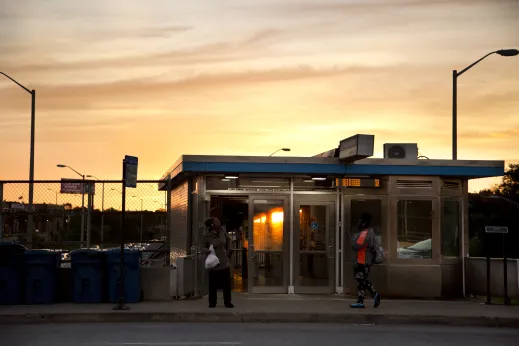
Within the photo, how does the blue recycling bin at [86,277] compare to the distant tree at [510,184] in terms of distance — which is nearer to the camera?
the blue recycling bin at [86,277]

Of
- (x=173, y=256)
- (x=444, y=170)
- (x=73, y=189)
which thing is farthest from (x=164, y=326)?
(x=173, y=256)

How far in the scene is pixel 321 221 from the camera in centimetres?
1919

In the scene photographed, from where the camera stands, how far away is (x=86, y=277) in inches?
663

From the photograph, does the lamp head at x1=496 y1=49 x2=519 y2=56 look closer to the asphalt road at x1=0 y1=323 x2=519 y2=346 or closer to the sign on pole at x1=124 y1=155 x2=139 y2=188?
the asphalt road at x1=0 y1=323 x2=519 y2=346

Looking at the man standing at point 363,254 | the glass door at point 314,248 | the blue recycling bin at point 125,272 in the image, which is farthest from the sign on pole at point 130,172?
the man standing at point 363,254

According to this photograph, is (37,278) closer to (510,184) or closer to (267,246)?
(267,246)

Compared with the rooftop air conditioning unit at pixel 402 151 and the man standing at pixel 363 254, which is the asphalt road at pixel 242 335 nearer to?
the man standing at pixel 363 254

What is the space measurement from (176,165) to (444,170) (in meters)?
6.07

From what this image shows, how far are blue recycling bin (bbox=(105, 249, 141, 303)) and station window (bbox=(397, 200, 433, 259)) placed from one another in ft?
19.3

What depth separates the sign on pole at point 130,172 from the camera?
53.0ft

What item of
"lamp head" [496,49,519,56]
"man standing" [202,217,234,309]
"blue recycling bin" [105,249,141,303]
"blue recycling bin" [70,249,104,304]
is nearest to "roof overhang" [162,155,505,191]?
"man standing" [202,217,234,309]

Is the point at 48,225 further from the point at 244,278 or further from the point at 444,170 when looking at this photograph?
the point at 444,170

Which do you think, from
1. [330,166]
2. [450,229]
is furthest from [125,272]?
[450,229]

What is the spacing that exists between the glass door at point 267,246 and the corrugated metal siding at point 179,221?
64.1 inches
